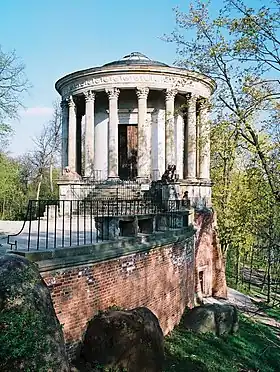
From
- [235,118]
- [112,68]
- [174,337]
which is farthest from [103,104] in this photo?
[174,337]

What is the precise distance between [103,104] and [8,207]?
14.1m

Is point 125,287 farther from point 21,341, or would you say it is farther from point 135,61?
point 135,61

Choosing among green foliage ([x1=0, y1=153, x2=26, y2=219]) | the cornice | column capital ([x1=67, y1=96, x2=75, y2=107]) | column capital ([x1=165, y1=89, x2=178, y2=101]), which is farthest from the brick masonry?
green foliage ([x1=0, y1=153, x2=26, y2=219])

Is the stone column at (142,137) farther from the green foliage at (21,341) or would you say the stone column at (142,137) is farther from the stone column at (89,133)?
the green foliage at (21,341)

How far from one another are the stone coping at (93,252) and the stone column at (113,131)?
905cm

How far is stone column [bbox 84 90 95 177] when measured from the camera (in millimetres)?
21516

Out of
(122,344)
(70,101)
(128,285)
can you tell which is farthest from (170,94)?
(122,344)

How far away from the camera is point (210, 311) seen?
1344 cm

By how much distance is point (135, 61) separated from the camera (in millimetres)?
22688

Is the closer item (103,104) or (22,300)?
(22,300)

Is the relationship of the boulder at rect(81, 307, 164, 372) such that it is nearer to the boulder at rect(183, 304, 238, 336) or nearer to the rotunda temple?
the boulder at rect(183, 304, 238, 336)

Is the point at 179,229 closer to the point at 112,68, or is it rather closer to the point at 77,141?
the point at 112,68

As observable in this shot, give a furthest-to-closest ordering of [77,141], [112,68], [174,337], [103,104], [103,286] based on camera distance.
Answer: [77,141] < [103,104] < [112,68] < [174,337] < [103,286]

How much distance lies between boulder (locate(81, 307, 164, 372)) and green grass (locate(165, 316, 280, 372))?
125 cm
